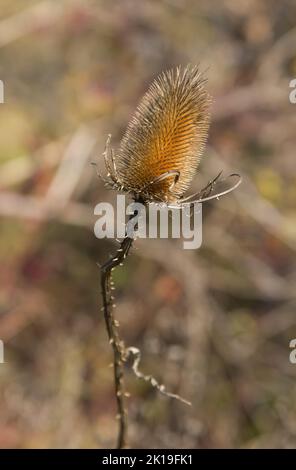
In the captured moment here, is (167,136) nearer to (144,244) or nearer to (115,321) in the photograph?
(115,321)

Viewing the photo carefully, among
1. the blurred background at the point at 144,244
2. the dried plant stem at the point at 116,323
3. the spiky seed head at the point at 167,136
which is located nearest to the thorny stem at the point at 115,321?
the dried plant stem at the point at 116,323

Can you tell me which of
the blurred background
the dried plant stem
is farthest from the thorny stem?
the blurred background

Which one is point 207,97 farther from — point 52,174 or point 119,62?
point 119,62

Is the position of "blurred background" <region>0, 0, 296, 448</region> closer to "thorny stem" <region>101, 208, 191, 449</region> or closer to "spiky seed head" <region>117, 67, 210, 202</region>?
"thorny stem" <region>101, 208, 191, 449</region>

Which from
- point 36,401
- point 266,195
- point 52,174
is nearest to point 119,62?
point 52,174

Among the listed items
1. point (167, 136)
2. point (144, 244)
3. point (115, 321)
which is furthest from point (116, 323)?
point (144, 244)
